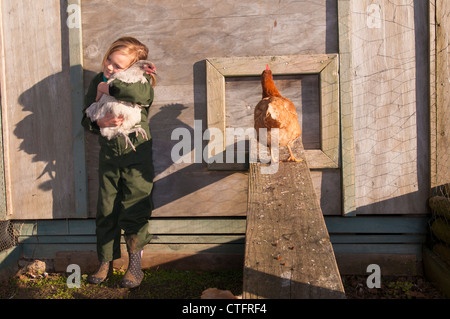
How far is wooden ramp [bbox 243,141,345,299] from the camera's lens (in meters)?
1.51

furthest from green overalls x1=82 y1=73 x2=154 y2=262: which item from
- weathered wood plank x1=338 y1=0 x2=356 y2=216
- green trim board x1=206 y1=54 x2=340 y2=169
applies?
weathered wood plank x1=338 y1=0 x2=356 y2=216

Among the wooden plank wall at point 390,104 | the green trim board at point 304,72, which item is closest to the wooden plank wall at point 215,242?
the wooden plank wall at point 390,104

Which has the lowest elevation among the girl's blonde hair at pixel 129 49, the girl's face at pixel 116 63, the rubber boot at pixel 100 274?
the rubber boot at pixel 100 274

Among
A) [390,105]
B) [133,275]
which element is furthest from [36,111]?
[390,105]

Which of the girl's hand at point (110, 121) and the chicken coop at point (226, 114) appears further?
the chicken coop at point (226, 114)

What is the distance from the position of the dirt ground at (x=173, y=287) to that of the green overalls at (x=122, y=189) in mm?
322

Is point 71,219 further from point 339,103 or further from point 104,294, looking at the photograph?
point 339,103

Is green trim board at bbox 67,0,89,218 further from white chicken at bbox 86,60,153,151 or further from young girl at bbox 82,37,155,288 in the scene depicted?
white chicken at bbox 86,60,153,151

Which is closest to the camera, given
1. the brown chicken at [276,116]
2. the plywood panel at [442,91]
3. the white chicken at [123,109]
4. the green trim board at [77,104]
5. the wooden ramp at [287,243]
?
the wooden ramp at [287,243]

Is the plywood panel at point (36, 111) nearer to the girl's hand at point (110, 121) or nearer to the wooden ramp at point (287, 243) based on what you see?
the girl's hand at point (110, 121)

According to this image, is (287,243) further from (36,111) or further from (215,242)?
(36,111)

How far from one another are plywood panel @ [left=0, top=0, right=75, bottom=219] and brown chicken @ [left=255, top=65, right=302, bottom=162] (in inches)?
75.4

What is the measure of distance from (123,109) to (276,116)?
119cm

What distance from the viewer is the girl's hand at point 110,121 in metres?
2.52
